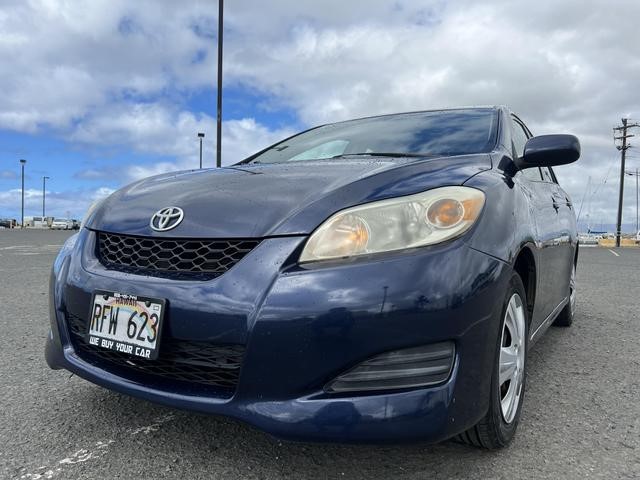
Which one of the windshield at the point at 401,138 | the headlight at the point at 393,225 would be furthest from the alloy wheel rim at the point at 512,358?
the windshield at the point at 401,138

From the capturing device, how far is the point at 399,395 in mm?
1541

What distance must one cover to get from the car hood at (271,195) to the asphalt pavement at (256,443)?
0.74 metres

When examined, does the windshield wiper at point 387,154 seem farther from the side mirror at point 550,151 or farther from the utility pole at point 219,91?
the utility pole at point 219,91

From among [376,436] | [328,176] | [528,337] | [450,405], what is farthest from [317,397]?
[528,337]

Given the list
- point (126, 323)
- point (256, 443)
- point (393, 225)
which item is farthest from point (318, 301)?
point (256, 443)

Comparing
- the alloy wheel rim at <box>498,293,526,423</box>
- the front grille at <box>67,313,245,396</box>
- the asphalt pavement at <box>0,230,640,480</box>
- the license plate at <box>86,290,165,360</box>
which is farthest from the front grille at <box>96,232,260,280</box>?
the alloy wheel rim at <box>498,293,526,423</box>

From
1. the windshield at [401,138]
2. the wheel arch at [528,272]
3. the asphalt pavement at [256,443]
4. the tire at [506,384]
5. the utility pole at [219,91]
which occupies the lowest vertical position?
the asphalt pavement at [256,443]

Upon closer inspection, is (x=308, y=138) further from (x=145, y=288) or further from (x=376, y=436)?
(x=376, y=436)

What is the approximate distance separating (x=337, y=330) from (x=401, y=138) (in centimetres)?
161

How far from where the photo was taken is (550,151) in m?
2.31

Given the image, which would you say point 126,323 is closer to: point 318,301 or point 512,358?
point 318,301

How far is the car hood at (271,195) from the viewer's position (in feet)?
5.80

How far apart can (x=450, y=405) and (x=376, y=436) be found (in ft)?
0.77

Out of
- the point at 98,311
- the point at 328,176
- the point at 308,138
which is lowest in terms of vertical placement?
the point at 98,311
